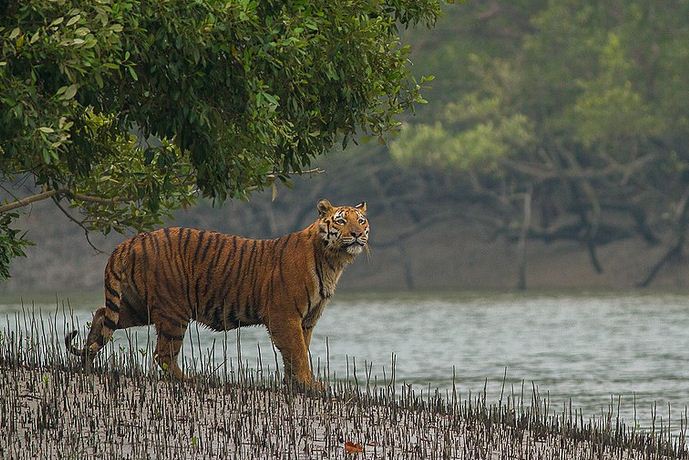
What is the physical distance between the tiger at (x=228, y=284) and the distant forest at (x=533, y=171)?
3791 centimetres

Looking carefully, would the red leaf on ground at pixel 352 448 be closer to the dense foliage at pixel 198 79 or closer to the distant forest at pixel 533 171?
the dense foliage at pixel 198 79

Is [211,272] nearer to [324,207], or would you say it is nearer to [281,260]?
[281,260]

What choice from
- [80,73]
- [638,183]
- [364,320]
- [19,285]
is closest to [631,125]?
[638,183]

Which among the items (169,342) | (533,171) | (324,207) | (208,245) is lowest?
(169,342)

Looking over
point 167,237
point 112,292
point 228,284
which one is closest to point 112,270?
point 112,292

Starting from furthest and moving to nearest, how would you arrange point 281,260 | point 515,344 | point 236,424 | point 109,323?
1. point 515,344
2. point 281,260
3. point 109,323
4. point 236,424

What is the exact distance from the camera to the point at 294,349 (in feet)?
46.5

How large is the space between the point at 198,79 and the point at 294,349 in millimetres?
3699

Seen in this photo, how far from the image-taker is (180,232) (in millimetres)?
14742

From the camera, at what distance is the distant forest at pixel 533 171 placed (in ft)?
176

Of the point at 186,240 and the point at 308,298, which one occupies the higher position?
the point at 186,240

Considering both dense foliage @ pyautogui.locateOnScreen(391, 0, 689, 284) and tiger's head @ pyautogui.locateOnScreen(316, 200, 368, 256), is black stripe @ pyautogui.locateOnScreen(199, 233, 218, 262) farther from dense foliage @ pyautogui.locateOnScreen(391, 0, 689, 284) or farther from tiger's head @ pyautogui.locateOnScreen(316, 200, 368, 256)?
dense foliage @ pyautogui.locateOnScreen(391, 0, 689, 284)

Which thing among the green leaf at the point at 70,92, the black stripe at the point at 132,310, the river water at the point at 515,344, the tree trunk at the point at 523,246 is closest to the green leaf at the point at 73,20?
the green leaf at the point at 70,92

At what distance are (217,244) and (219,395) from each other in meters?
1.98
